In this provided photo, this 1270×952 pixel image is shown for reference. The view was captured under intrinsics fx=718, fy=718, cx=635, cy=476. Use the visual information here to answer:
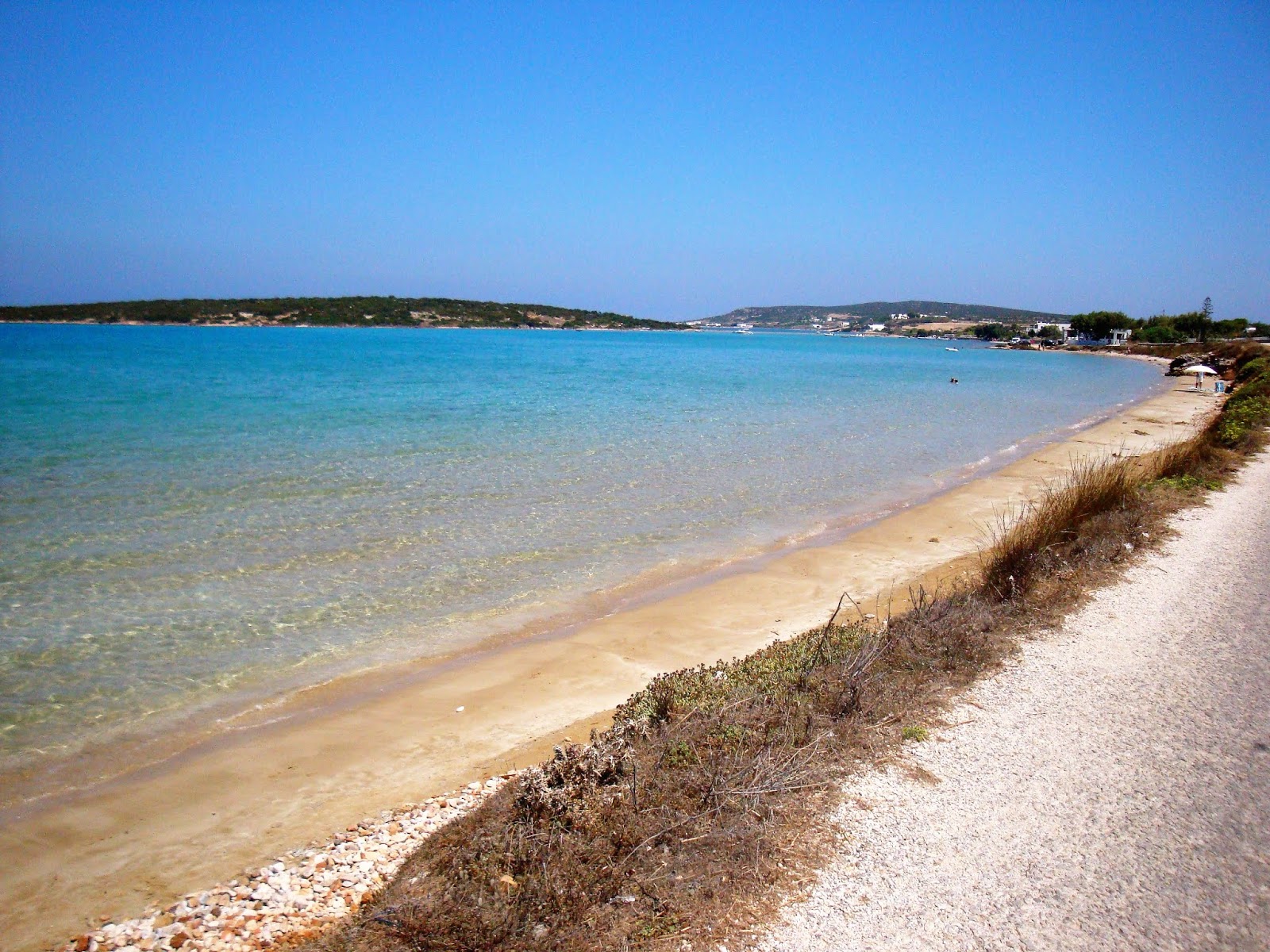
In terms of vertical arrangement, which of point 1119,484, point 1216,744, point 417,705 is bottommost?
point 417,705

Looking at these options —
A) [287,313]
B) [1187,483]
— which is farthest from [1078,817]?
[287,313]

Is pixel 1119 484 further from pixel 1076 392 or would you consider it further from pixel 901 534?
pixel 1076 392

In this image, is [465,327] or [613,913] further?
[465,327]

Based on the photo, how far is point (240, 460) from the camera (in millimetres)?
14984

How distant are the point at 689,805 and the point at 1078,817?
6.44 ft

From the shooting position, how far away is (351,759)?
5.30m

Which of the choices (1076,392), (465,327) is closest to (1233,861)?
(1076,392)

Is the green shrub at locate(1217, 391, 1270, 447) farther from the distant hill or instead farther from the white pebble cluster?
the distant hill

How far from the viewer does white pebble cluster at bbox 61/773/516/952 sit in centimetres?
340

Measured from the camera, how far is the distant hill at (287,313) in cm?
12506

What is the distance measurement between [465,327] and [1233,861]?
16750cm

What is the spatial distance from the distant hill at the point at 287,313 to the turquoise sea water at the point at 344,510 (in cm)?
11100

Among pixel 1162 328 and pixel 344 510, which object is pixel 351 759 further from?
pixel 1162 328

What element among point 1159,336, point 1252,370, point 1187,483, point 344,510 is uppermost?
point 1159,336
